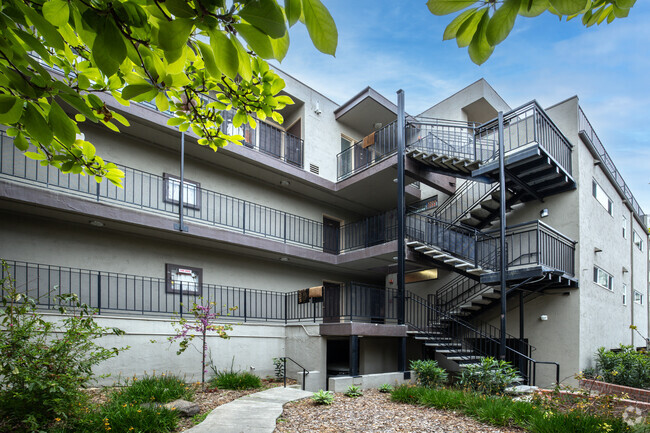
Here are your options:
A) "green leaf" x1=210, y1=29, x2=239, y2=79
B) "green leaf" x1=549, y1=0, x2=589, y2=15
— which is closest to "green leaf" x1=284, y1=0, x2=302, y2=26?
"green leaf" x1=210, y1=29, x2=239, y2=79

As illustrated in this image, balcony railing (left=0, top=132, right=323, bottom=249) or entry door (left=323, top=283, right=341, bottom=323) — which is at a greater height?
balcony railing (left=0, top=132, right=323, bottom=249)

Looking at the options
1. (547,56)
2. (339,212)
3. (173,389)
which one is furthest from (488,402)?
(339,212)

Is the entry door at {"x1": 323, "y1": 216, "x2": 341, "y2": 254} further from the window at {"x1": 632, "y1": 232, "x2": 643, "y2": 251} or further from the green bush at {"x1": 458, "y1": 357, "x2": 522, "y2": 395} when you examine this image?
the window at {"x1": 632, "y1": 232, "x2": 643, "y2": 251}

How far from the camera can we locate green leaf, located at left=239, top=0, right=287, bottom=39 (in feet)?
5.83

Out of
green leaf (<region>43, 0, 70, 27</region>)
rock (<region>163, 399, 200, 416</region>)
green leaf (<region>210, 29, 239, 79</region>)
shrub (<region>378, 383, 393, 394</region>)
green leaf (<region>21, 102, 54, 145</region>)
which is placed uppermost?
green leaf (<region>43, 0, 70, 27</region>)

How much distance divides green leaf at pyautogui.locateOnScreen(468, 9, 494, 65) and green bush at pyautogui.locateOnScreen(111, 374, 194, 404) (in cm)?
739

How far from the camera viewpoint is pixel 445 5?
201 cm

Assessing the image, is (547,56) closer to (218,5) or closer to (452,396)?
(452,396)

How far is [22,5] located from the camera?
2.21 m

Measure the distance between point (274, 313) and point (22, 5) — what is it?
1324cm

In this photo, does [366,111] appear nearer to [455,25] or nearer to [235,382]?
[235,382]

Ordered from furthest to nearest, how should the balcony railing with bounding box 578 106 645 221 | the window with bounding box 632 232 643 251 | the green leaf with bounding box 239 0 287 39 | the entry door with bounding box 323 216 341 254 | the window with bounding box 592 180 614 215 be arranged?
the window with bounding box 632 232 643 251 < the entry door with bounding box 323 216 341 254 < the window with bounding box 592 180 614 215 < the balcony railing with bounding box 578 106 645 221 < the green leaf with bounding box 239 0 287 39

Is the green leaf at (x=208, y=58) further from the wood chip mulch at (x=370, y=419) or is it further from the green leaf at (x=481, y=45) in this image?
the wood chip mulch at (x=370, y=419)

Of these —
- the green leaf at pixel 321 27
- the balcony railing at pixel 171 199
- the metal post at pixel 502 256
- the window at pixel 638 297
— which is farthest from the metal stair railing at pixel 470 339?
the green leaf at pixel 321 27
